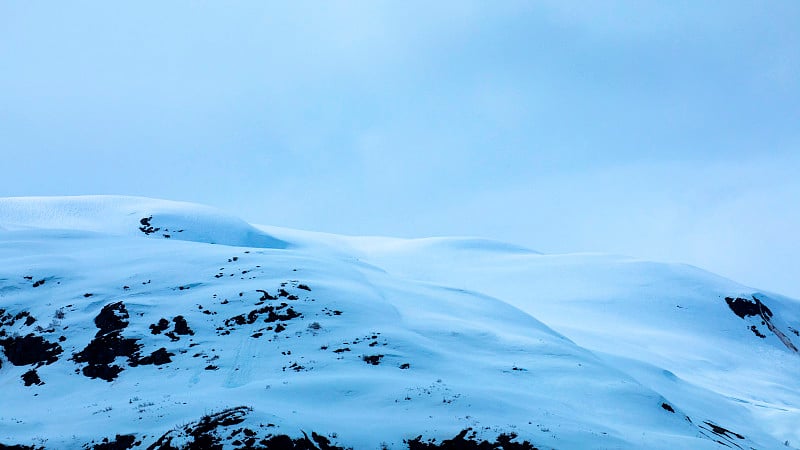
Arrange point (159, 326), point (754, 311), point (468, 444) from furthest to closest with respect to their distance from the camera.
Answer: point (754, 311)
point (159, 326)
point (468, 444)

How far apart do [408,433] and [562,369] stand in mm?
10882

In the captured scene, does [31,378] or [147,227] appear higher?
[147,227]

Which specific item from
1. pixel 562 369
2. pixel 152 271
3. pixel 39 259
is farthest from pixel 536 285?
pixel 39 259

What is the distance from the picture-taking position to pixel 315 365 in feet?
72.6

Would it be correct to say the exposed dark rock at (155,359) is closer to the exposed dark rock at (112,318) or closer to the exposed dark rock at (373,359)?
the exposed dark rock at (112,318)

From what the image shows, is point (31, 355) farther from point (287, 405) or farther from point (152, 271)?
point (287, 405)

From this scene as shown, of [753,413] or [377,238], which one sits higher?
[377,238]

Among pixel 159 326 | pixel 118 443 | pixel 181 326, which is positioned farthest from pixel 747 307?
pixel 118 443

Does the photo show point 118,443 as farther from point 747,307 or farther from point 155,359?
point 747,307

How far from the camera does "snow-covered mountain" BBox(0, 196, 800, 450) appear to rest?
17000 mm

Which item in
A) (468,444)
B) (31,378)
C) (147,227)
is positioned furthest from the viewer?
(147,227)

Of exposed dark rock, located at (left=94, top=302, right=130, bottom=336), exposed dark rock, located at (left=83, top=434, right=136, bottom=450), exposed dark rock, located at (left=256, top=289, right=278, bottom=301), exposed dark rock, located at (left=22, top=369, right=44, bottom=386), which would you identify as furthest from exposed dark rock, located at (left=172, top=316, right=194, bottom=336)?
exposed dark rock, located at (left=83, top=434, right=136, bottom=450)

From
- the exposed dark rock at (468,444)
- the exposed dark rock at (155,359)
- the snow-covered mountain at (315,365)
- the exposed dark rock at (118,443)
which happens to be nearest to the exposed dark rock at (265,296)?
the snow-covered mountain at (315,365)

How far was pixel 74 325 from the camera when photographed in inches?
998
